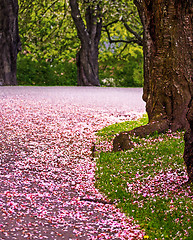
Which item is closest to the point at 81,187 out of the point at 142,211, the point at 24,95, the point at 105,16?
the point at 142,211

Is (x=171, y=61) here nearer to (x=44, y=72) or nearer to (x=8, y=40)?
(x=8, y=40)

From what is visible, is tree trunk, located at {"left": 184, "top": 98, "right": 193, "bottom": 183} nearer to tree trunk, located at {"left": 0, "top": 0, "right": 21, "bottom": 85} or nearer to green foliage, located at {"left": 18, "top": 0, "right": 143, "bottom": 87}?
tree trunk, located at {"left": 0, "top": 0, "right": 21, "bottom": 85}

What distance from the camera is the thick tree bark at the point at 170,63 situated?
11312 millimetres

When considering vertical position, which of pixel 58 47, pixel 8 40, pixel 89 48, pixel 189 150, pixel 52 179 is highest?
pixel 8 40

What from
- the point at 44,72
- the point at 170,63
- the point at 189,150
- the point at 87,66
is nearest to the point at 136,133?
the point at 170,63

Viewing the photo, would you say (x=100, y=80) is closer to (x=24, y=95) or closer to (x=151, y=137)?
(x=24, y=95)

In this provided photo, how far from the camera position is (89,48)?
3050cm

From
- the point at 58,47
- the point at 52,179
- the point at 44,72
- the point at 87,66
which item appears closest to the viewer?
the point at 52,179

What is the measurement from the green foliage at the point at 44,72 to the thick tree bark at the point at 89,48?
231 cm

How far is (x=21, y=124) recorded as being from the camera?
13.3 m

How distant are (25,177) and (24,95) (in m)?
13.7

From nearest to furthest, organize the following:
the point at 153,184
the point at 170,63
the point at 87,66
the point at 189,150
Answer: the point at 189,150
the point at 153,184
the point at 170,63
the point at 87,66

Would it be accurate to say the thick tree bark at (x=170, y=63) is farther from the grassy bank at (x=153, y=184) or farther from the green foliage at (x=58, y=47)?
the green foliage at (x=58, y=47)

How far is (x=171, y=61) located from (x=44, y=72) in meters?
22.3
